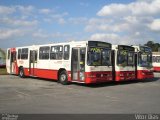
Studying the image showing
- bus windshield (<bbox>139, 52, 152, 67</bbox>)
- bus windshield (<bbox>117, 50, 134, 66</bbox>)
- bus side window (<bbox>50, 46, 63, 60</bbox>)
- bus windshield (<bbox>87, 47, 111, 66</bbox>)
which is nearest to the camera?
bus windshield (<bbox>87, 47, 111, 66</bbox>)

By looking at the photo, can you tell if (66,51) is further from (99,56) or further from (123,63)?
(123,63)

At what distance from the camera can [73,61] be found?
18797 millimetres

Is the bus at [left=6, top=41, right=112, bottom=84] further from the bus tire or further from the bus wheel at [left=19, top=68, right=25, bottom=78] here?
the bus wheel at [left=19, top=68, right=25, bottom=78]

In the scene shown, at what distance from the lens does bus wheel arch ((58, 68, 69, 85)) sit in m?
19.4

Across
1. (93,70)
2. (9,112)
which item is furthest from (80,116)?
(93,70)

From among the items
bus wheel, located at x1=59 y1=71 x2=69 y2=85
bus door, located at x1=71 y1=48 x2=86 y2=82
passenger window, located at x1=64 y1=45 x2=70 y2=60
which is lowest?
bus wheel, located at x1=59 y1=71 x2=69 y2=85

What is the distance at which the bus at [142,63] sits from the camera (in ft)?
71.6

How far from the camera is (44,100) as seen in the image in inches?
489

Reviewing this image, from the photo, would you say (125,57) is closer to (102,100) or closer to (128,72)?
(128,72)

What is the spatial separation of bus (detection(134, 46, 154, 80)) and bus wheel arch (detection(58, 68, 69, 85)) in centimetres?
589

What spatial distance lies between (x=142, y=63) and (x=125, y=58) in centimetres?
192

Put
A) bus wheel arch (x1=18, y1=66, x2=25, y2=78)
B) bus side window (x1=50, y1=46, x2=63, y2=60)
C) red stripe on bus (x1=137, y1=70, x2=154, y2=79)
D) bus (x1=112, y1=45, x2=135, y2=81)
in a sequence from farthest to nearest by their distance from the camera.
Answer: bus wheel arch (x1=18, y1=66, x2=25, y2=78) → red stripe on bus (x1=137, y1=70, x2=154, y2=79) → bus side window (x1=50, y1=46, x2=63, y2=60) → bus (x1=112, y1=45, x2=135, y2=81)

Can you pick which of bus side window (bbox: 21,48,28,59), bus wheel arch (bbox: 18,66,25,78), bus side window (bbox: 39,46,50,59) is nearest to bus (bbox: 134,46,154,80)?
bus side window (bbox: 39,46,50,59)

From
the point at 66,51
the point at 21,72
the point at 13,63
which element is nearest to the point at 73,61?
the point at 66,51
